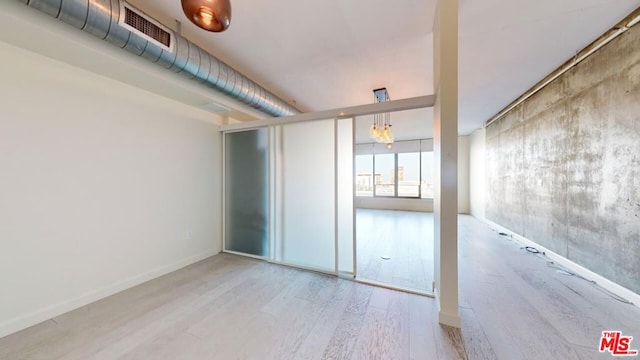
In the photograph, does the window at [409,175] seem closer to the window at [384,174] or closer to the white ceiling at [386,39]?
the window at [384,174]

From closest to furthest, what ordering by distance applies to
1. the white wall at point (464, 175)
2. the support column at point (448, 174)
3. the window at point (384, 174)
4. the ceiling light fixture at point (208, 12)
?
the ceiling light fixture at point (208, 12), the support column at point (448, 174), the white wall at point (464, 175), the window at point (384, 174)

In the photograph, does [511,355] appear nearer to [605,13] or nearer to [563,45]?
[605,13]

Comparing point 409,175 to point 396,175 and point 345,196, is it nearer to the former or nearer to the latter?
point 396,175

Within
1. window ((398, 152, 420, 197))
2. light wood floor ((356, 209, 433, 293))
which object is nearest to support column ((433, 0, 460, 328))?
light wood floor ((356, 209, 433, 293))

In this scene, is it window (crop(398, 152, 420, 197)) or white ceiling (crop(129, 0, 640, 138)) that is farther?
window (crop(398, 152, 420, 197))

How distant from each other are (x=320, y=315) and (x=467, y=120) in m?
5.94

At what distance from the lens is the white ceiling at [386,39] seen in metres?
1.88

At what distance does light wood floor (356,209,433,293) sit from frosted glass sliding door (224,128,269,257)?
5.53 ft

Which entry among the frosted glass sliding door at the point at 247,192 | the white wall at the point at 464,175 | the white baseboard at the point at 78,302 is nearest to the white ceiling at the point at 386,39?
the frosted glass sliding door at the point at 247,192

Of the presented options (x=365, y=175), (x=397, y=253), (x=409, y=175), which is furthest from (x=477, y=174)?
(x=397, y=253)

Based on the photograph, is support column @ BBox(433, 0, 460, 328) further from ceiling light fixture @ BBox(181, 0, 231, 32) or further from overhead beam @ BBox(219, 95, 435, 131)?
ceiling light fixture @ BBox(181, 0, 231, 32)

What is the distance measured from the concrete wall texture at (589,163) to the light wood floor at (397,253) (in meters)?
1.75

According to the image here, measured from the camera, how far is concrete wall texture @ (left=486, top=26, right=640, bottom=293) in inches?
A: 81.6

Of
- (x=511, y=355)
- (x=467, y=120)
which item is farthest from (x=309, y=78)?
(x=467, y=120)
